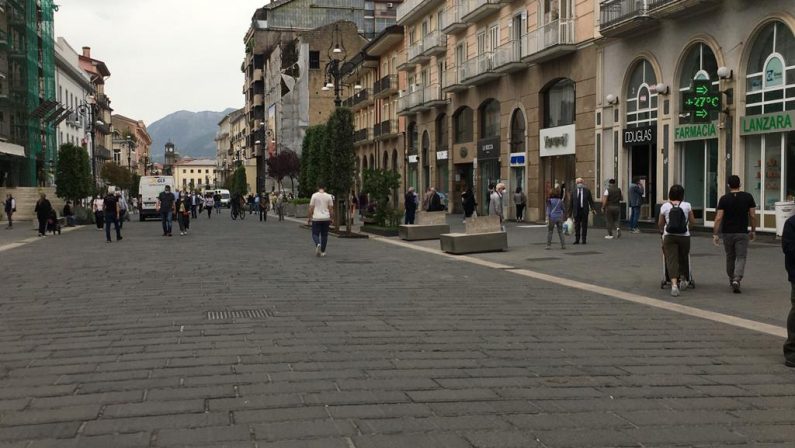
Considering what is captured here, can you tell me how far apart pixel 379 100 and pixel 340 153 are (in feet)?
104

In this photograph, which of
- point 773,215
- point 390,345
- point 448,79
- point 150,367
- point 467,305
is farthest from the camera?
point 448,79

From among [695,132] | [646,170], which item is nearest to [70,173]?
[646,170]

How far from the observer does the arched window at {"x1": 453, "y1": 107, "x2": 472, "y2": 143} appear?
136 ft

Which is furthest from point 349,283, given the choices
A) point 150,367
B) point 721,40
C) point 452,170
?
point 452,170

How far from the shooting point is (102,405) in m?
5.04

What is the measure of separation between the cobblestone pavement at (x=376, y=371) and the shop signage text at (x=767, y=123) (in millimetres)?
10687

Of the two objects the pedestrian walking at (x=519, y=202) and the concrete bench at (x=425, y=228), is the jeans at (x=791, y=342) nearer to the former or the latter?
the concrete bench at (x=425, y=228)

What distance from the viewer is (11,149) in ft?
156

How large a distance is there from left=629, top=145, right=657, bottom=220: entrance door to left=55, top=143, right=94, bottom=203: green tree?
28102mm

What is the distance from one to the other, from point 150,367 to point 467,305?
15.4 feet

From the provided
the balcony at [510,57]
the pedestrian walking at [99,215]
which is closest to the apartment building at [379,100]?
the balcony at [510,57]

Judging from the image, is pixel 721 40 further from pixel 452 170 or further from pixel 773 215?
pixel 452 170

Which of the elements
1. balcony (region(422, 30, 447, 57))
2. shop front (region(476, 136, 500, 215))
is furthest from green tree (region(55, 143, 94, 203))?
shop front (region(476, 136, 500, 215))

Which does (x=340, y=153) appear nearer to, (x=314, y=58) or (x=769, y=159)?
(x=769, y=159)
